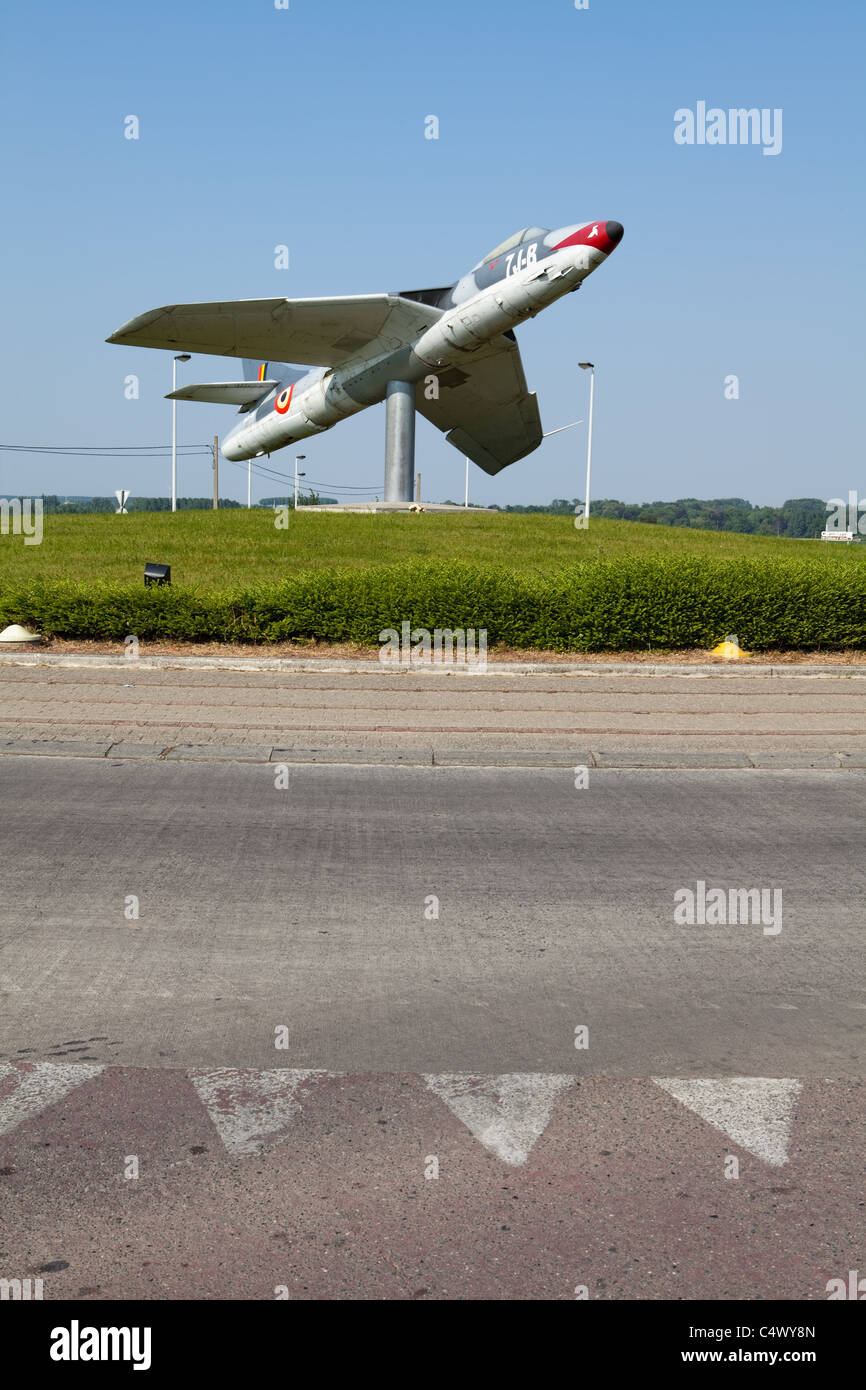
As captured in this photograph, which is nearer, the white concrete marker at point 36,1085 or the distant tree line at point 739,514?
the white concrete marker at point 36,1085

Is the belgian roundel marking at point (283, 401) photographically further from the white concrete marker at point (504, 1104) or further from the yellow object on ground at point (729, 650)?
the white concrete marker at point (504, 1104)

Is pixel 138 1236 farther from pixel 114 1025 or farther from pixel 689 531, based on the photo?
pixel 689 531

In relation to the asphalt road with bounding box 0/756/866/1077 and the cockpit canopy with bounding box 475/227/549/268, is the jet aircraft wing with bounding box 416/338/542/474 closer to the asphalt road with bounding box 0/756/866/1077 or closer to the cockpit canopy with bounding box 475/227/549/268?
the cockpit canopy with bounding box 475/227/549/268

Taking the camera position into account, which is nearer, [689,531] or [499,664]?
[499,664]

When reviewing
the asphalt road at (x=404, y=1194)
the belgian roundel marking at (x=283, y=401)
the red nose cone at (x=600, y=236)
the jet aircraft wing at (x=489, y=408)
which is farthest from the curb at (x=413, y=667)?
the belgian roundel marking at (x=283, y=401)

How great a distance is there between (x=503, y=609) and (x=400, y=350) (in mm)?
18133

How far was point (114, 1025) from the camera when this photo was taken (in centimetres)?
566

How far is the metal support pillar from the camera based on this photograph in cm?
3394

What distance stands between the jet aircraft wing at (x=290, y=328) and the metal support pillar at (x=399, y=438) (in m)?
1.32

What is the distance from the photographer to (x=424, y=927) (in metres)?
7.14

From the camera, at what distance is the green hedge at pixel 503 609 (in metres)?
17.1

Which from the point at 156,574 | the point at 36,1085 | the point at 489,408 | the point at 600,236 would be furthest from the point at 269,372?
the point at 36,1085
